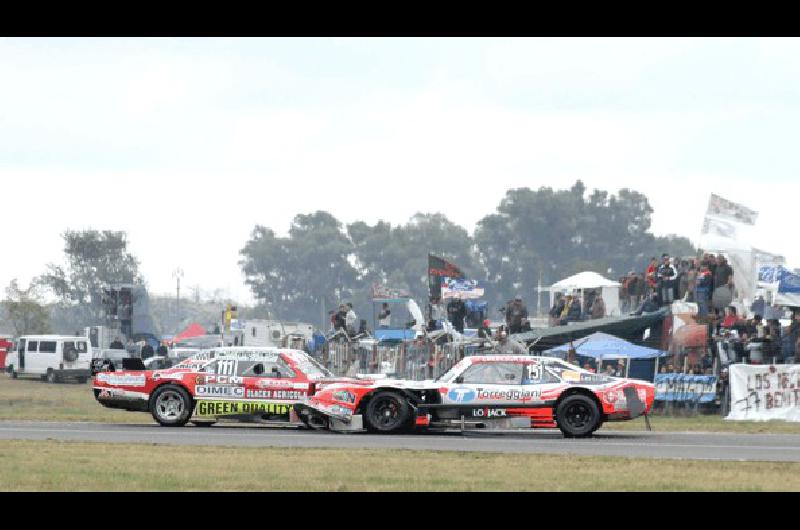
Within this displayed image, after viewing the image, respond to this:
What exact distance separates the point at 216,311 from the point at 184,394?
137651mm

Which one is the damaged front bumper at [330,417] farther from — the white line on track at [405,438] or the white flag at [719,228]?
the white flag at [719,228]

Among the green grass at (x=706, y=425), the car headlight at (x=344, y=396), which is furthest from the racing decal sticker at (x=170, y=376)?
the green grass at (x=706, y=425)

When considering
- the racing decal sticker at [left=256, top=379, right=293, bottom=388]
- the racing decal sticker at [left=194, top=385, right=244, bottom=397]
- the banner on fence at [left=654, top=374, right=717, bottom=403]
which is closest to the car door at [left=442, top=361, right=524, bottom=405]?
the racing decal sticker at [left=256, top=379, right=293, bottom=388]

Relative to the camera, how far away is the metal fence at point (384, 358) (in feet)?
109

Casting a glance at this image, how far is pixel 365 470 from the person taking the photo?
14688 millimetres

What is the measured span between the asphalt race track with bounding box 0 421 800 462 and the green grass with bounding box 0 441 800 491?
50.7 inches

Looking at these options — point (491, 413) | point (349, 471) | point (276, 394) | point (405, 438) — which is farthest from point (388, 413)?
point (349, 471)

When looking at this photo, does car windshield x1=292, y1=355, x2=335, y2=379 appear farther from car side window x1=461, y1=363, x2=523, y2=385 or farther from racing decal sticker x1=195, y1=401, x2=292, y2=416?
car side window x1=461, y1=363, x2=523, y2=385

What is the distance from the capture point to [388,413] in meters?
21.0

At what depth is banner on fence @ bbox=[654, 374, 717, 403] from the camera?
28.8 metres

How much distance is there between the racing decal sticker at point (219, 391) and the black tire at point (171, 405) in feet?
0.74
